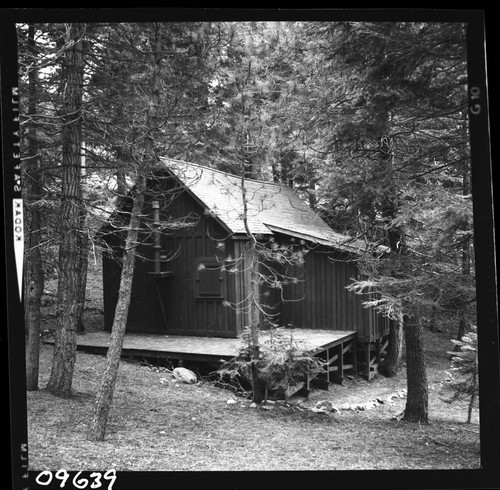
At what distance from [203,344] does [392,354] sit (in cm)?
253

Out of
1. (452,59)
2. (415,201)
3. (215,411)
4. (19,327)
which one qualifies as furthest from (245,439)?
(452,59)

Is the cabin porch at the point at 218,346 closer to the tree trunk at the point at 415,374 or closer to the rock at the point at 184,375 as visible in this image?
the rock at the point at 184,375

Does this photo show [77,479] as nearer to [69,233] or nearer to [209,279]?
[69,233]

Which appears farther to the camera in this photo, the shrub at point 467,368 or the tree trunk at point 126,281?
the tree trunk at point 126,281

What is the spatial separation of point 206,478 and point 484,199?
3.16 meters

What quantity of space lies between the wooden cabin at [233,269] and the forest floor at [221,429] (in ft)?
3.03

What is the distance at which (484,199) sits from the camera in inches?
142

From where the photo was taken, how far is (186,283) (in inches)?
242

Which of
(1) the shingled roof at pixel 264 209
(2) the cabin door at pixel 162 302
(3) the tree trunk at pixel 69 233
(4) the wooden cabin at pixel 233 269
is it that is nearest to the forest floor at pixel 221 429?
(3) the tree trunk at pixel 69 233

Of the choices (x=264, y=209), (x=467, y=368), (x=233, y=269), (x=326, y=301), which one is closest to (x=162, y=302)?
(x=233, y=269)

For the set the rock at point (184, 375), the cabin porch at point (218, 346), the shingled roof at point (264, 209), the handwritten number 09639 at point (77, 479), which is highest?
the shingled roof at point (264, 209)

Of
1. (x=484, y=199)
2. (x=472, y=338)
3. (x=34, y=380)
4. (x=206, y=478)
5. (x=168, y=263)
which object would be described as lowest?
(x=206, y=478)

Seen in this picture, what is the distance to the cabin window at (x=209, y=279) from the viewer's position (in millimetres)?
6215

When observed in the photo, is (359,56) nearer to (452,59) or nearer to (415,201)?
(452,59)
